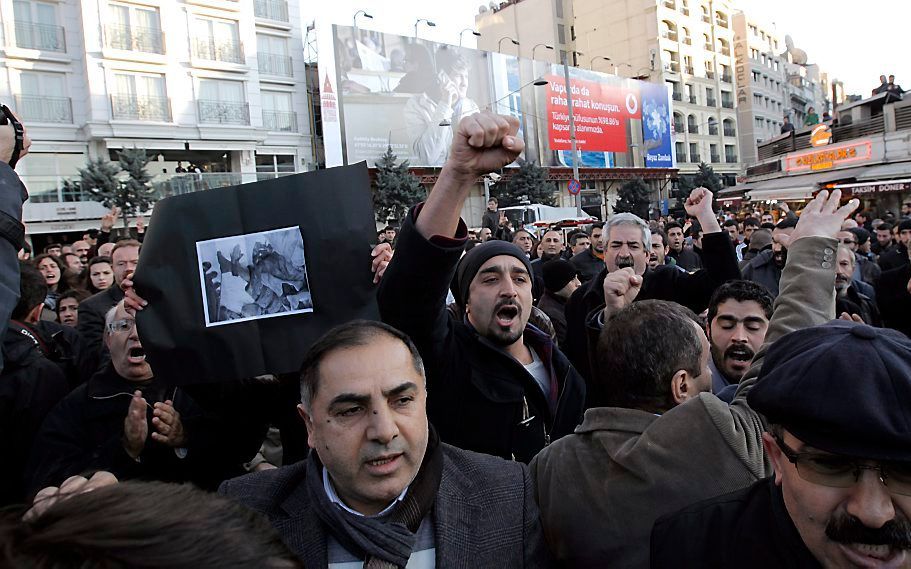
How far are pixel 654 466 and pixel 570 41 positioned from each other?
59.5 m

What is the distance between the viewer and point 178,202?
2.34 m

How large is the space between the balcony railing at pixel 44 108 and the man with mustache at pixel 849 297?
88.9ft

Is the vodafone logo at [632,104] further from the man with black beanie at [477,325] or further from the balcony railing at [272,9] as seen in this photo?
the man with black beanie at [477,325]

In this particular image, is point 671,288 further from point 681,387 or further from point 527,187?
point 527,187

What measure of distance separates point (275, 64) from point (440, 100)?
876 centimetres

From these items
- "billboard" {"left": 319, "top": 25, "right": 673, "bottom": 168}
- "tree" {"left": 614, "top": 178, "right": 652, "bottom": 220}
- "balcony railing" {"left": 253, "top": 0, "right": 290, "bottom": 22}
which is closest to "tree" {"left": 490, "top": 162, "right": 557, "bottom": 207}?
"billboard" {"left": 319, "top": 25, "right": 673, "bottom": 168}

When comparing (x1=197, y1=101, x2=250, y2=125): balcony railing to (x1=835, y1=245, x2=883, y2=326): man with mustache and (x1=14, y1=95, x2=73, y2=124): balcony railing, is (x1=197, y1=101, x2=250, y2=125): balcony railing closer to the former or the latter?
(x1=14, y1=95, x2=73, y2=124): balcony railing

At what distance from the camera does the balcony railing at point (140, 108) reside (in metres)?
25.4

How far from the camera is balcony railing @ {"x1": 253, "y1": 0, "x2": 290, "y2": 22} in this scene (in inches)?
1199

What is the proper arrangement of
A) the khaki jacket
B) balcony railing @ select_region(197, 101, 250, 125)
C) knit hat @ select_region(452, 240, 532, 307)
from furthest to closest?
balcony railing @ select_region(197, 101, 250, 125) < knit hat @ select_region(452, 240, 532, 307) < the khaki jacket

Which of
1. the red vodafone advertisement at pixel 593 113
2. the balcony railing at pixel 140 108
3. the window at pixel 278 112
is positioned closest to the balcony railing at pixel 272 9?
the window at pixel 278 112

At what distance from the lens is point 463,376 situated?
246cm

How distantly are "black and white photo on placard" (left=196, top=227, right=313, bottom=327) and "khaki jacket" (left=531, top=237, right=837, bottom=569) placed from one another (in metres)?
1.06

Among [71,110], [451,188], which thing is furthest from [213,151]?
[451,188]
